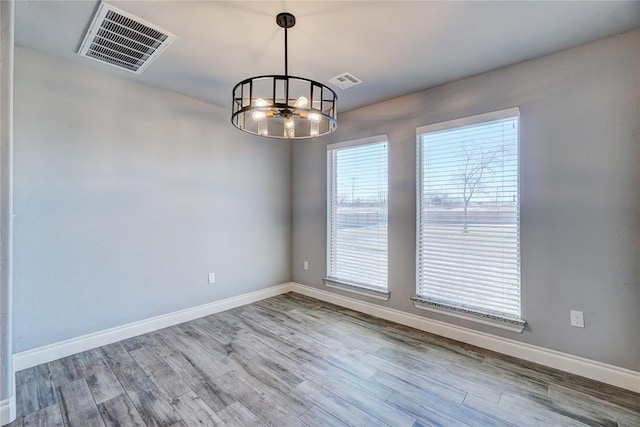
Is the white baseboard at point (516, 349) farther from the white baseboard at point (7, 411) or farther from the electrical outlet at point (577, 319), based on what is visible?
the white baseboard at point (7, 411)

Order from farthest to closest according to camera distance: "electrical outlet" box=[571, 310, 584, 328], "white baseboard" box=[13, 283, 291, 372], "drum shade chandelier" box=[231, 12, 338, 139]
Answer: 1. "white baseboard" box=[13, 283, 291, 372]
2. "electrical outlet" box=[571, 310, 584, 328]
3. "drum shade chandelier" box=[231, 12, 338, 139]

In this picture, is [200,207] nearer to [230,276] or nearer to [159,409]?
[230,276]

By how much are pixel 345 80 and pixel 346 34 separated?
2.45 feet

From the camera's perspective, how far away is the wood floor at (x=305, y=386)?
1802 mm

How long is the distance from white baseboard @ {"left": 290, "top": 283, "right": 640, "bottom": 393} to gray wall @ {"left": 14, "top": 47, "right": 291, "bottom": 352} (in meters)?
1.87

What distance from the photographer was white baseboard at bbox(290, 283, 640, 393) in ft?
6.89

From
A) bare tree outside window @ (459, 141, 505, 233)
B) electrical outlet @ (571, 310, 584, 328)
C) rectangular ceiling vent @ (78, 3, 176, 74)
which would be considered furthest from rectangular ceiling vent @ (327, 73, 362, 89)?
electrical outlet @ (571, 310, 584, 328)

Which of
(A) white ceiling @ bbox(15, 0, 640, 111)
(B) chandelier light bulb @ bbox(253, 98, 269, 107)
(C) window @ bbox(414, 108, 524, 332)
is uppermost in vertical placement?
(A) white ceiling @ bbox(15, 0, 640, 111)

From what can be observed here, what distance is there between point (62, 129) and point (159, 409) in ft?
8.04

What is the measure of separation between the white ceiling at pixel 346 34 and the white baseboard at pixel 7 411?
252 centimetres

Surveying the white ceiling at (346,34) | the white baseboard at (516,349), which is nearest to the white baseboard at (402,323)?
the white baseboard at (516,349)

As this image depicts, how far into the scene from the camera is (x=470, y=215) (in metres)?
2.79

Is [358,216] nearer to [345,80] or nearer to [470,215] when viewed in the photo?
[470,215]

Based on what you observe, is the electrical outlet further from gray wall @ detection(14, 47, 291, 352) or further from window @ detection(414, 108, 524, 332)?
gray wall @ detection(14, 47, 291, 352)
